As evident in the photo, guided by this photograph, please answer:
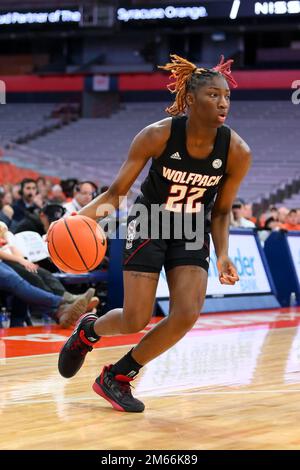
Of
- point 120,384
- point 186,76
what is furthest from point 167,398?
point 186,76

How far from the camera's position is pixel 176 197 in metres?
5.40

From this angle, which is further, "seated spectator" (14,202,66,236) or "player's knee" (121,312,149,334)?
"seated spectator" (14,202,66,236)

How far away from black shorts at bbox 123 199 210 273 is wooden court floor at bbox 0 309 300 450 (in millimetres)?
863

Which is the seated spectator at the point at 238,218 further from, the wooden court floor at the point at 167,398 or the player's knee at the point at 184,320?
the player's knee at the point at 184,320

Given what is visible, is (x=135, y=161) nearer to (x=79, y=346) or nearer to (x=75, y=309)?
(x=79, y=346)

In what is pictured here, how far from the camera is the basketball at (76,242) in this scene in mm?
5164

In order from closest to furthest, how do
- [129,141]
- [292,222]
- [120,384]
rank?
1. [120,384]
2. [292,222]
3. [129,141]

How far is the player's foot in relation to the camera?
31.7 feet

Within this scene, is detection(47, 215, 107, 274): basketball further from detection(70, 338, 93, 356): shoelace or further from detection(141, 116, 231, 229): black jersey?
detection(70, 338, 93, 356): shoelace

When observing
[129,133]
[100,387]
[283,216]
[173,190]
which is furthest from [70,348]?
[129,133]

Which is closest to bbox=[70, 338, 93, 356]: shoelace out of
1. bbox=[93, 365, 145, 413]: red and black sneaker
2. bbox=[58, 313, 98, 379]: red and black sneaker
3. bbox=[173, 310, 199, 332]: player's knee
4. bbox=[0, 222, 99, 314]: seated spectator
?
bbox=[58, 313, 98, 379]: red and black sneaker

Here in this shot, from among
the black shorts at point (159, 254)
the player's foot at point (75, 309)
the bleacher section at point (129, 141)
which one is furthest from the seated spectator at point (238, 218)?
the bleacher section at point (129, 141)

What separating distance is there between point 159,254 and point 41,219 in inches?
221

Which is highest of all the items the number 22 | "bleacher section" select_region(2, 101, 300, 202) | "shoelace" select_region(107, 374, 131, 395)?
the number 22
